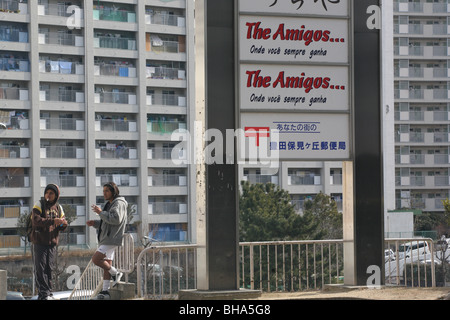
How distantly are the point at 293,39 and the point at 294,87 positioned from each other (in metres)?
0.65

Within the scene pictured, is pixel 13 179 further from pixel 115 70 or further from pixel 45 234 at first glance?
pixel 45 234

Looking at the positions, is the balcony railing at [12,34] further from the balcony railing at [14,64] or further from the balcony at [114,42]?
the balcony at [114,42]

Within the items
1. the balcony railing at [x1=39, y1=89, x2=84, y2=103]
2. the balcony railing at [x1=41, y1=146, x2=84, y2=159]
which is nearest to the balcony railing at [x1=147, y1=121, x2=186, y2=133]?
the balcony railing at [x1=41, y1=146, x2=84, y2=159]

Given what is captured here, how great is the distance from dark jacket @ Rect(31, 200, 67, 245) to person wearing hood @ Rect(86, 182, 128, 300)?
1.62ft

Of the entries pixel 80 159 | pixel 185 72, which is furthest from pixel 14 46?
pixel 185 72

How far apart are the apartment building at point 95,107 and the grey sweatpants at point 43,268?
47.8 m

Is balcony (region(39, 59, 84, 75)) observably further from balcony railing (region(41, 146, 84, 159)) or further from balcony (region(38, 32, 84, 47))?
balcony railing (region(41, 146, 84, 159))

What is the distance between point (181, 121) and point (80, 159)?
8.90 metres

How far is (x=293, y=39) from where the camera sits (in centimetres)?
1089

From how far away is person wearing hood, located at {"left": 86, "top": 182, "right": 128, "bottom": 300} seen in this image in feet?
34.4

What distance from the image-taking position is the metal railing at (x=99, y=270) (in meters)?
11.7

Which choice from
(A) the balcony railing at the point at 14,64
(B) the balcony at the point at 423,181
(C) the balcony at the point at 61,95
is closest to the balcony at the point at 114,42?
(C) the balcony at the point at 61,95

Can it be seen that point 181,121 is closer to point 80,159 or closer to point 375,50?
point 80,159

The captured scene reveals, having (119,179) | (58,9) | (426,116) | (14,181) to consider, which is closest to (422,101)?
(426,116)
